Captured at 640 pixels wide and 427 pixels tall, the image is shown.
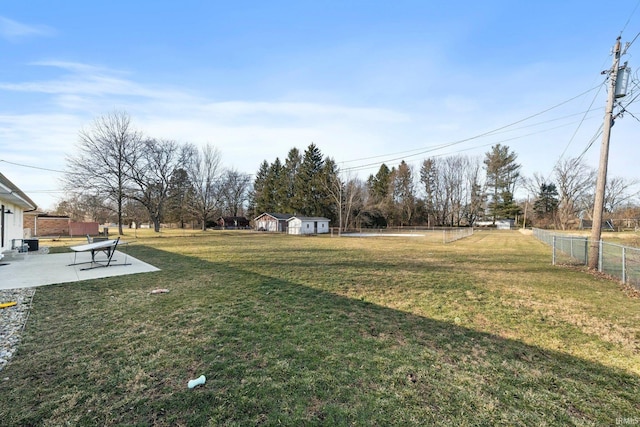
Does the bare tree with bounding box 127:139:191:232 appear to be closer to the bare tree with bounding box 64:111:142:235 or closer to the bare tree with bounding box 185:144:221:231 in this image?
the bare tree with bounding box 64:111:142:235

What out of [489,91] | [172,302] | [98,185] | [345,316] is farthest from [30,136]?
[489,91]

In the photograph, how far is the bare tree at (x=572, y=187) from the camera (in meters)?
44.3

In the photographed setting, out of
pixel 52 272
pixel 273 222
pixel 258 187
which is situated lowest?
pixel 52 272

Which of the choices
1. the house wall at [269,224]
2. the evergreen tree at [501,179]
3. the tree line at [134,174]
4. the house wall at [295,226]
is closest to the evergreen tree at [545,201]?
the evergreen tree at [501,179]

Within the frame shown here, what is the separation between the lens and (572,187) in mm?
45812

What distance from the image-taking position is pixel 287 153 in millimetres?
50125

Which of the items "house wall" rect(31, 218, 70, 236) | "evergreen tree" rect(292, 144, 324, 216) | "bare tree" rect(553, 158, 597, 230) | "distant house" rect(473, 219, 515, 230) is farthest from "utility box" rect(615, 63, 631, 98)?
"distant house" rect(473, 219, 515, 230)

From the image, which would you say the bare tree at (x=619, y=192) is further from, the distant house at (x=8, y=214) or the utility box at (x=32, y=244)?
the utility box at (x=32, y=244)

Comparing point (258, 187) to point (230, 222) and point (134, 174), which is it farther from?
point (134, 174)

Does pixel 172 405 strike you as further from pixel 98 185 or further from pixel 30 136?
pixel 98 185

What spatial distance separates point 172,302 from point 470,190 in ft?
190

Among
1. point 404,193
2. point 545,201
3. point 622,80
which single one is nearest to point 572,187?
point 545,201

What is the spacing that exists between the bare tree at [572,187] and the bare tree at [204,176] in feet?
181

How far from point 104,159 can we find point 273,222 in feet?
70.6
